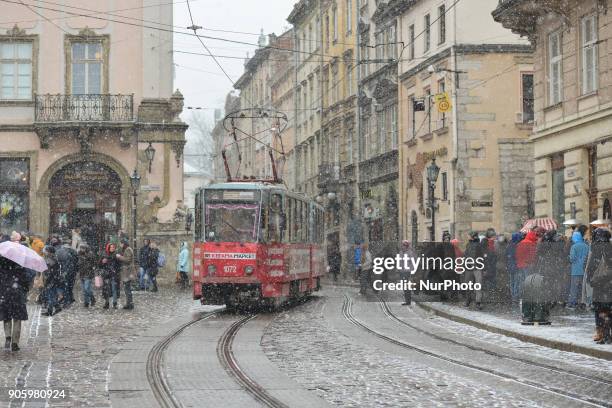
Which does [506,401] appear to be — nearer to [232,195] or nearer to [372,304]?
[232,195]

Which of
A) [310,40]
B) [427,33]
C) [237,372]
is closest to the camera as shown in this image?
[237,372]

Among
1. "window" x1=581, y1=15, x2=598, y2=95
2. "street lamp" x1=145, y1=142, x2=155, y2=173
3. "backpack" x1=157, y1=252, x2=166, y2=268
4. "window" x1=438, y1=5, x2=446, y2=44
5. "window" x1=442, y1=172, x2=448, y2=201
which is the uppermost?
"window" x1=438, y1=5, x2=446, y2=44

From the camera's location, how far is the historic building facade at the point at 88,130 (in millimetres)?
43188

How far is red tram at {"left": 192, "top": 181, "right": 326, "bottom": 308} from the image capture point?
25.5 meters

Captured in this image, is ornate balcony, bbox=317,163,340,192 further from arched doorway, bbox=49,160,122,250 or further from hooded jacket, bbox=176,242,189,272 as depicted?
hooded jacket, bbox=176,242,189,272

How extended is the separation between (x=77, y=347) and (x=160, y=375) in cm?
407

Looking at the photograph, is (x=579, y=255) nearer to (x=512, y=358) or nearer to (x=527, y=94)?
(x=512, y=358)

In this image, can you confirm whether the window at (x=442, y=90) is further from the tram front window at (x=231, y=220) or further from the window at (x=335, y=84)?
the tram front window at (x=231, y=220)

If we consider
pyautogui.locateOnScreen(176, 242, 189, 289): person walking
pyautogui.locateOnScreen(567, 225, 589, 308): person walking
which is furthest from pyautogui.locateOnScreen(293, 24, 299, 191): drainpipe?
pyautogui.locateOnScreen(567, 225, 589, 308): person walking

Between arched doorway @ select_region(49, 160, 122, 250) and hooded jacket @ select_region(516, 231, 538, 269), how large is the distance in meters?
22.8

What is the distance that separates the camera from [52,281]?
950 inches

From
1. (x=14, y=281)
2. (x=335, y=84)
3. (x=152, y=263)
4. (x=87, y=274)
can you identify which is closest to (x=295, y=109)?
(x=335, y=84)

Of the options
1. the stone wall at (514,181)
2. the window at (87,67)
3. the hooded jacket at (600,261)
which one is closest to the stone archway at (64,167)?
the window at (87,67)

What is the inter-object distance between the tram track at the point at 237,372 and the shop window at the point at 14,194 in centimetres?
2303
